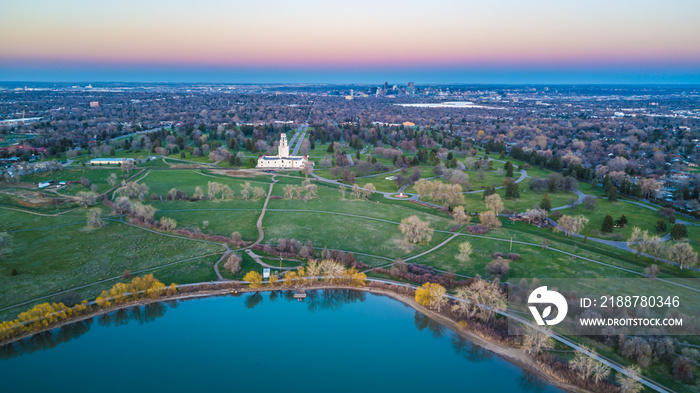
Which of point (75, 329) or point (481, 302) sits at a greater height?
point (481, 302)

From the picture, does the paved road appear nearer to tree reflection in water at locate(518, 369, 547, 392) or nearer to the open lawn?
the open lawn

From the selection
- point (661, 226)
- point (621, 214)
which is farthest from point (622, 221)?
point (621, 214)

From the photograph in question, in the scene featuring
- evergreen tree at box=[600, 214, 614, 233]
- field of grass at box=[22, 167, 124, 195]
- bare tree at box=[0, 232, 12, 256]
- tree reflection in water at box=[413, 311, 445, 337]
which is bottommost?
tree reflection in water at box=[413, 311, 445, 337]

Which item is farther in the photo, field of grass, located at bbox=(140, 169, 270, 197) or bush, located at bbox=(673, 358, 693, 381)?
field of grass, located at bbox=(140, 169, 270, 197)

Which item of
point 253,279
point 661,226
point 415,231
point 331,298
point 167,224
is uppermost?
point 661,226

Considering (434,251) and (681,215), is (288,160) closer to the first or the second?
(434,251)

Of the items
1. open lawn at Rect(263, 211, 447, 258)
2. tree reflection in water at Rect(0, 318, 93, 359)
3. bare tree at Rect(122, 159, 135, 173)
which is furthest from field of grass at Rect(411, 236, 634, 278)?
bare tree at Rect(122, 159, 135, 173)

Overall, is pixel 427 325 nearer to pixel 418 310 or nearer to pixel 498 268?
pixel 418 310
